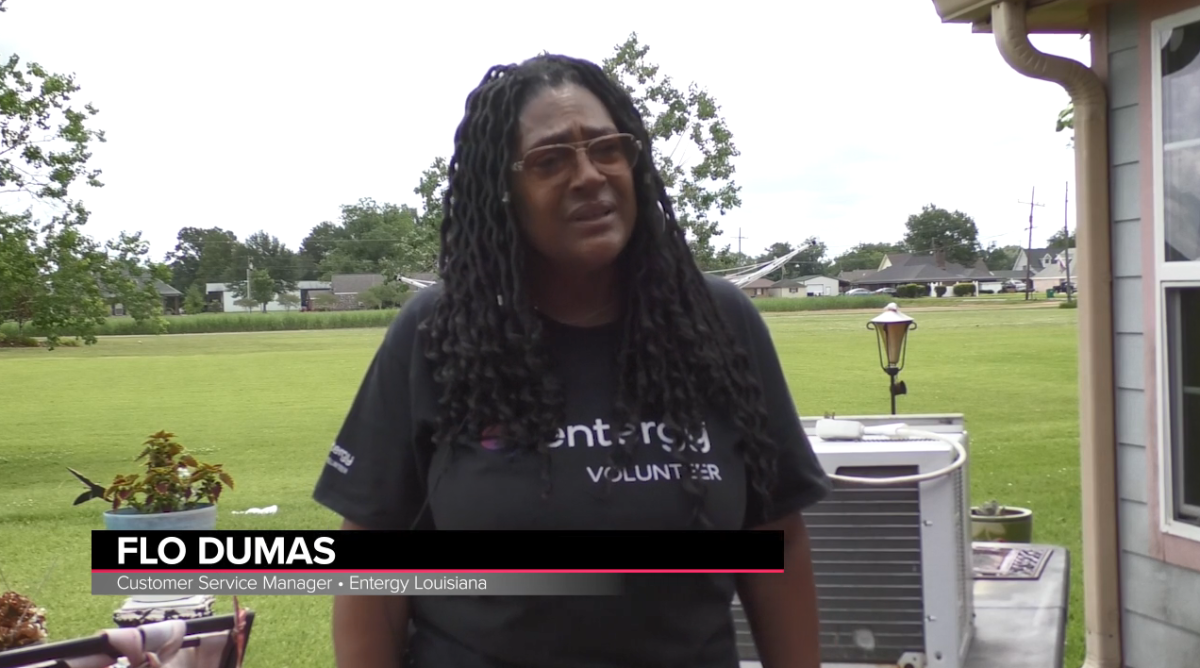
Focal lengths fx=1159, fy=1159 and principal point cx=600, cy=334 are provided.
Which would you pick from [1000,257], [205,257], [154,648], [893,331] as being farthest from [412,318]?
[1000,257]

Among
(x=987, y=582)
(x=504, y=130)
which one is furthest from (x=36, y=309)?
(x=504, y=130)

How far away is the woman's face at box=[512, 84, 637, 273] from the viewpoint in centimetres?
109

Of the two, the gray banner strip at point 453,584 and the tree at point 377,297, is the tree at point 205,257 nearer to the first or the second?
the tree at point 377,297

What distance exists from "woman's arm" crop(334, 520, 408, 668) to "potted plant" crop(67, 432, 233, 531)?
72.2 inches

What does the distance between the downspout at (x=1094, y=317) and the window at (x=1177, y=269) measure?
0.52 feet

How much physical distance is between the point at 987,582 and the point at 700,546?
1.95 m

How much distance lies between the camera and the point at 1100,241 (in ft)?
8.93

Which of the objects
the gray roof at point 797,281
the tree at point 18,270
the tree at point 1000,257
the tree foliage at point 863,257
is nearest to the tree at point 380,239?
the tree at point 18,270

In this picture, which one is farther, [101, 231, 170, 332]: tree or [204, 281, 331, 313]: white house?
[204, 281, 331, 313]: white house

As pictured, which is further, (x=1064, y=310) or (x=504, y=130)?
(x=1064, y=310)

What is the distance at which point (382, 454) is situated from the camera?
106 centimetres

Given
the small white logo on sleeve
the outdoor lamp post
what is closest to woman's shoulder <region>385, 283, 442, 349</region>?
Answer: the small white logo on sleeve

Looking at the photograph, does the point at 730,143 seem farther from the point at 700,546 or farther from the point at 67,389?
the point at 67,389

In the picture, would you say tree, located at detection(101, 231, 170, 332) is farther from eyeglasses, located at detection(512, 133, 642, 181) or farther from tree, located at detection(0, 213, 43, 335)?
eyeglasses, located at detection(512, 133, 642, 181)
